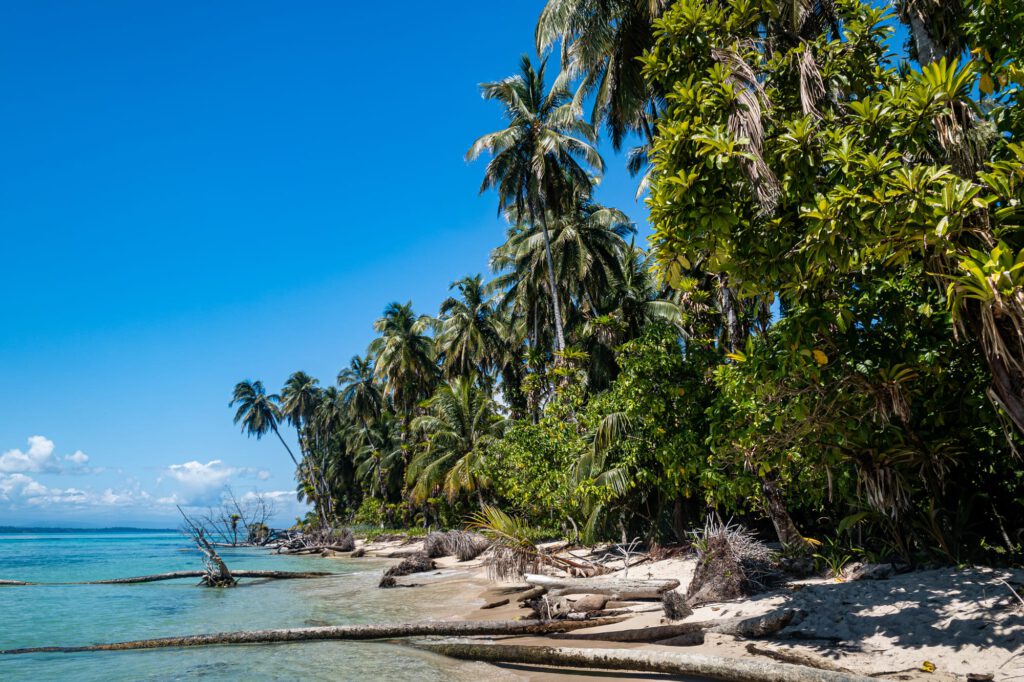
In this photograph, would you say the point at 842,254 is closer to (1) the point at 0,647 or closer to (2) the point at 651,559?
(2) the point at 651,559

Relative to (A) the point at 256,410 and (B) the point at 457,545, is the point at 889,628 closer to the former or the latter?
(B) the point at 457,545

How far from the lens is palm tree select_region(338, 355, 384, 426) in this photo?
4950 centimetres

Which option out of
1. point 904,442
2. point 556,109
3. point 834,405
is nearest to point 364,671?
point 834,405

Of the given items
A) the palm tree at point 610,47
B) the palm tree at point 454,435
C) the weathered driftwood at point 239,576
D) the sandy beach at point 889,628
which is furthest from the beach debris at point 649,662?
the palm tree at point 454,435

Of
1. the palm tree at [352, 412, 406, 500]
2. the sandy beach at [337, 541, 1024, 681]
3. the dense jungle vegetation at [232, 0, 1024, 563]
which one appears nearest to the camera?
the dense jungle vegetation at [232, 0, 1024, 563]

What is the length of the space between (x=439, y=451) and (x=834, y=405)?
28385 millimetres

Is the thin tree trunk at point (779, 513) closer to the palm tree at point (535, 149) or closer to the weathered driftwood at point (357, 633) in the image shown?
the weathered driftwood at point (357, 633)

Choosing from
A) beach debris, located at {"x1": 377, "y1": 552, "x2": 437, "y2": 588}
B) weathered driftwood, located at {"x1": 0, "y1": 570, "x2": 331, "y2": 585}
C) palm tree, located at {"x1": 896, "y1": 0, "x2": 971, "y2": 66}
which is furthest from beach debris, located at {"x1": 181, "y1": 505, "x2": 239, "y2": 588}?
palm tree, located at {"x1": 896, "y1": 0, "x2": 971, "y2": 66}

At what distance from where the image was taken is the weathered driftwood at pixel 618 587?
34.4ft

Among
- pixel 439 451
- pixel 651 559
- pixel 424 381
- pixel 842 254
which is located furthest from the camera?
pixel 424 381

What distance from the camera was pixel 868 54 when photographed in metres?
7.82

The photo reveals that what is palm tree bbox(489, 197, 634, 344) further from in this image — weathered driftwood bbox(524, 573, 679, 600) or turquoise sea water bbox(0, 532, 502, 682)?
weathered driftwood bbox(524, 573, 679, 600)

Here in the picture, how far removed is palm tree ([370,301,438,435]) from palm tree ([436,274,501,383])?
2988 mm

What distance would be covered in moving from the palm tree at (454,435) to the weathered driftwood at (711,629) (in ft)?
74.7
